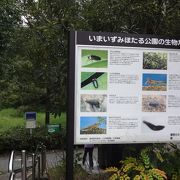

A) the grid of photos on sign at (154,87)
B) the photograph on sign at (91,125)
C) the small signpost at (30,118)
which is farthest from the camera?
the small signpost at (30,118)

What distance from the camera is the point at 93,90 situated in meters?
6.05

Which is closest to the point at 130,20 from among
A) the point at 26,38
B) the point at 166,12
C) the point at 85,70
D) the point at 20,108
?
the point at 166,12

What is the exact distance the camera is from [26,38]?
14.0m

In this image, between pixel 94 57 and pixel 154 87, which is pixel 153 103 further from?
pixel 94 57

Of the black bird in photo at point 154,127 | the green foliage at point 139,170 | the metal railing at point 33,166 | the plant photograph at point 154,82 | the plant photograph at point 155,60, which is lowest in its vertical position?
the metal railing at point 33,166

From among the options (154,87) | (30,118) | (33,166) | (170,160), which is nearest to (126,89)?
(154,87)

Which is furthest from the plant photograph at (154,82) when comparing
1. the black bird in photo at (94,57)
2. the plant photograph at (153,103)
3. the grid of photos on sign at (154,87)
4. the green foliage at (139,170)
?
the green foliage at (139,170)

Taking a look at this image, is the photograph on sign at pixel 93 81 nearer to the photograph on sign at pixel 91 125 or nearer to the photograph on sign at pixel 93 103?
the photograph on sign at pixel 93 103

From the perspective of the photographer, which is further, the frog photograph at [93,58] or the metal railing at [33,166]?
the metal railing at [33,166]

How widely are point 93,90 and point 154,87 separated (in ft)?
3.09

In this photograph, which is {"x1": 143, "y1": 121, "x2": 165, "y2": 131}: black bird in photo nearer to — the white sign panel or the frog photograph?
the white sign panel

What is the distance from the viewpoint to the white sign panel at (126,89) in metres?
6.02

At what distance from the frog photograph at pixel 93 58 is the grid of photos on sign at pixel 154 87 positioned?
64 centimetres

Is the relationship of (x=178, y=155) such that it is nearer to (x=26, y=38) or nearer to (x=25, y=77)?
(x=26, y=38)
